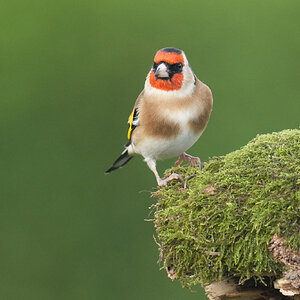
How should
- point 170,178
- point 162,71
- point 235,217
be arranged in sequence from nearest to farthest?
point 235,217 → point 170,178 → point 162,71

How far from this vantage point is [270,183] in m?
2.30

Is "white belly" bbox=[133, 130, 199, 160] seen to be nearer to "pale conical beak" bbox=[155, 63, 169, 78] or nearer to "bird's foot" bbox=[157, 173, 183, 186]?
"pale conical beak" bbox=[155, 63, 169, 78]

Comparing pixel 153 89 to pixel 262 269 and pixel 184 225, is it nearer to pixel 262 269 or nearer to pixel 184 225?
pixel 184 225

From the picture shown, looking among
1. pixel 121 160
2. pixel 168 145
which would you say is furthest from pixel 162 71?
pixel 121 160

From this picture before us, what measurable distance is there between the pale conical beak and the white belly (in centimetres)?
34

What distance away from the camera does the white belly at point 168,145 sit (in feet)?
11.0

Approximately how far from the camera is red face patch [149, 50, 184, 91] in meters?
3.24

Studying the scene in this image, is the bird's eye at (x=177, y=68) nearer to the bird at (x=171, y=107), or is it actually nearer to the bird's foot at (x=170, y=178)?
the bird at (x=171, y=107)

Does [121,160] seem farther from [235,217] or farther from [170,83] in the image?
[235,217]

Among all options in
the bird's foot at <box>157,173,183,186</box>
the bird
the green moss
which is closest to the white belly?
the bird

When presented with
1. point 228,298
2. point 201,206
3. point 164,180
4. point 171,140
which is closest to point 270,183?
point 201,206

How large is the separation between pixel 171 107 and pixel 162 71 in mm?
213

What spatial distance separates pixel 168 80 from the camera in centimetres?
336

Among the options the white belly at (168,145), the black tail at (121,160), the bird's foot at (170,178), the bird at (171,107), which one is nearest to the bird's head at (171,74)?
the bird at (171,107)
